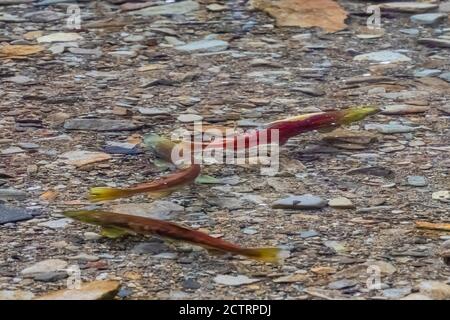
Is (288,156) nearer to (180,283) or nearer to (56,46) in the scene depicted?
(180,283)

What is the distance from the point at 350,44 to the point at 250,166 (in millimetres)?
1539

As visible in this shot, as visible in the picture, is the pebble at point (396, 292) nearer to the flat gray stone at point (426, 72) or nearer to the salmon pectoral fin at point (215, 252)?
the salmon pectoral fin at point (215, 252)

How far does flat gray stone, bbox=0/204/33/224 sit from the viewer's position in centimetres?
314

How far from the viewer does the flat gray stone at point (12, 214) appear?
314 cm

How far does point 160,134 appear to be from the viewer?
3.88 m

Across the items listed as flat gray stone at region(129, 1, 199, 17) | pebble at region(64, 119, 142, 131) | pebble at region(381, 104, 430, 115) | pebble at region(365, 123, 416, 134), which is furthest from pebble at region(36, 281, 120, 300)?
flat gray stone at region(129, 1, 199, 17)

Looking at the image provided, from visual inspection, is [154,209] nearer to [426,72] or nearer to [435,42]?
[426,72]

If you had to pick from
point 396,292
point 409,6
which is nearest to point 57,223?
point 396,292

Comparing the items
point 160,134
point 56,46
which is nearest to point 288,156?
point 160,134

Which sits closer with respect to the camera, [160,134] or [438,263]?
[438,263]

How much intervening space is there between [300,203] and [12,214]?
2.75 feet

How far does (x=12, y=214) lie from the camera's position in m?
3.18

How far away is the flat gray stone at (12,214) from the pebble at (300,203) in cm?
72
